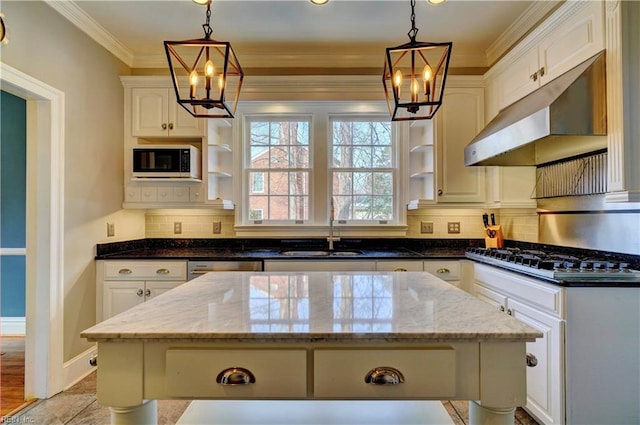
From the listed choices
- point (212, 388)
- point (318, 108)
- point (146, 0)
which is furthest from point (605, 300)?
point (146, 0)

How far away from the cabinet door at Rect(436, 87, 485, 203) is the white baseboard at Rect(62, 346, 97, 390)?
131 inches

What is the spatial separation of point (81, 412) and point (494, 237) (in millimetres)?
3500

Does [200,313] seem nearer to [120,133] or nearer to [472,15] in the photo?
[120,133]

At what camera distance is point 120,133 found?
318 cm

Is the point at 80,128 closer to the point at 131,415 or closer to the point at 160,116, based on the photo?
the point at 160,116

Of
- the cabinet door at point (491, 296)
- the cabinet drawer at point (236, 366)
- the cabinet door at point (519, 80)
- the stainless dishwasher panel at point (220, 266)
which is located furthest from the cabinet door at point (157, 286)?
the cabinet door at point (519, 80)

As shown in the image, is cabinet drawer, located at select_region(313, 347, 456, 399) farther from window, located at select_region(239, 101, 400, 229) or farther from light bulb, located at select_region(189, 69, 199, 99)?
window, located at select_region(239, 101, 400, 229)

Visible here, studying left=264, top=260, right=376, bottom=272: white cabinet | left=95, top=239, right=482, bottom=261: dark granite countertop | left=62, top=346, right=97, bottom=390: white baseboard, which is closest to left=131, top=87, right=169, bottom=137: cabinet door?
left=95, top=239, right=482, bottom=261: dark granite countertop

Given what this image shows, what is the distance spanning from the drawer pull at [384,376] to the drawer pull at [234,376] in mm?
348

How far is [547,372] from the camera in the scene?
1842 mm

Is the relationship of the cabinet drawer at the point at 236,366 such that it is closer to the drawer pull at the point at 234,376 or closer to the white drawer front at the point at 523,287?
the drawer pull at the point at 234,376

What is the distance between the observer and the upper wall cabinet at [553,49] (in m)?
1.92

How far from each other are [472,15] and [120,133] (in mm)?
3301

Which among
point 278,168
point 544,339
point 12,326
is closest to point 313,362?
point 544,339
